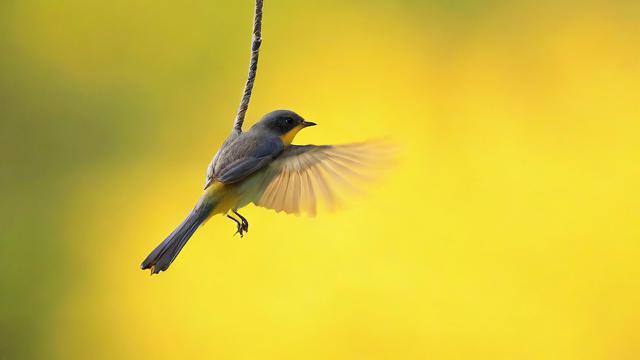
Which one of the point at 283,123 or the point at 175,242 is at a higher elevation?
the point at 283,123

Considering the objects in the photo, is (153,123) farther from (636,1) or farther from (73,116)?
(636,1)

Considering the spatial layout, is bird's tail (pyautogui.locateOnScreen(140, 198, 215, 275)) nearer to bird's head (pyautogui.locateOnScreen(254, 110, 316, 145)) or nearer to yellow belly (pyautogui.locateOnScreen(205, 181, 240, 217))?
yellow belly (pyautogui.locateOnScreen(205, 181, 240, 217))

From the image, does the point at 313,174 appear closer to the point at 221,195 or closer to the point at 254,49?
the point at 221,195

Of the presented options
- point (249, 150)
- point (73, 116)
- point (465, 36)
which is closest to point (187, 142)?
point (73, 116)

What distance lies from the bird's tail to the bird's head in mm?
120

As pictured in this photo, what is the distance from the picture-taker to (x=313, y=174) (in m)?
1.02

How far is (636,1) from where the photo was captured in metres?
2.70

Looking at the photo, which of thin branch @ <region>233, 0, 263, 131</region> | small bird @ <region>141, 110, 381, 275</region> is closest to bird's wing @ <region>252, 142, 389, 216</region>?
small bird @ <region>141, 110, 381, 275</region>

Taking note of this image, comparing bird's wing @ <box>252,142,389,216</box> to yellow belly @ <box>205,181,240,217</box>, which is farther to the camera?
yellow belly @ <box>205,181,240,217</box>

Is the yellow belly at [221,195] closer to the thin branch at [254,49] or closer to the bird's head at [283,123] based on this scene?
the bird's head at [283,123]

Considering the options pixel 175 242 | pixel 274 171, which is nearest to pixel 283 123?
pixel 274 171

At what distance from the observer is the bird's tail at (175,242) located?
2.70 feet

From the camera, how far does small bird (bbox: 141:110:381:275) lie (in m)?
0.97

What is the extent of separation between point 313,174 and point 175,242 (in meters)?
0.19
